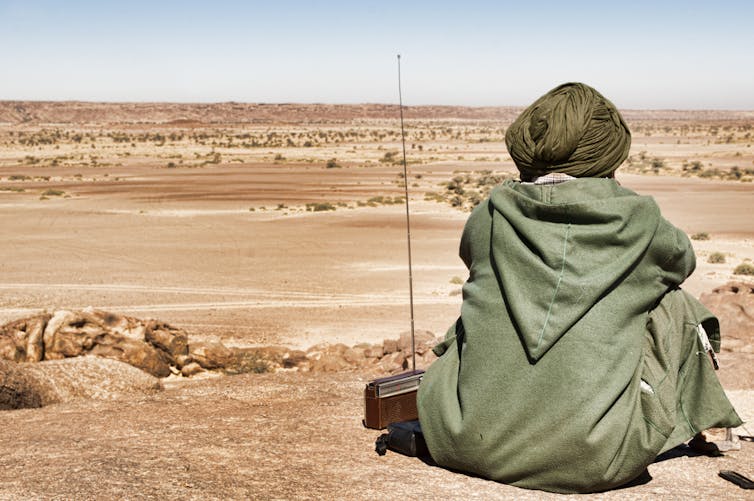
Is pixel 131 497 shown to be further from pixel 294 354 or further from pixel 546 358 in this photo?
pixel 294 354

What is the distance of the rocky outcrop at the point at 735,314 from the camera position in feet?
29.5

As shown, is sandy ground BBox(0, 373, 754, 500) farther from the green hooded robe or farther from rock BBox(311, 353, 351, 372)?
rock BBox(311, 353, 351, 372)

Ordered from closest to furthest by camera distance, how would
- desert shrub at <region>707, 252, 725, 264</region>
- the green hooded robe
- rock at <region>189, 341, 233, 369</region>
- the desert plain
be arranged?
1. the green hooded robe
2. the desert plain
3. rock at <region>189, 341, 233, 369</region>
4. desert shrub at <region>707, 252, 725, 264</region>

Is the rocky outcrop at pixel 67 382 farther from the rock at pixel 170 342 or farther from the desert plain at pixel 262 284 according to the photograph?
the rock at pixel 170 342

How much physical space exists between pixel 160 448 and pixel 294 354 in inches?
219

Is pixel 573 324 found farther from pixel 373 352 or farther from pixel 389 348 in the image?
pixel 389 348

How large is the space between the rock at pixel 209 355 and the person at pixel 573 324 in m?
6.47

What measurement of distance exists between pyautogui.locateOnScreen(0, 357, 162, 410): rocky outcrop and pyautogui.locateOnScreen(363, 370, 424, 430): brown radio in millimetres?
2945

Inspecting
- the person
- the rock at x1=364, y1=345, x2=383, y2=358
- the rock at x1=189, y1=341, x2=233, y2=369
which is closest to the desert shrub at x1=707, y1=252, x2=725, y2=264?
the rock at x1=364, y1=345, x2=383, y2=358

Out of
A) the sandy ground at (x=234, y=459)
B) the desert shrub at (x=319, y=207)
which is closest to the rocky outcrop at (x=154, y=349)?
the sandy ground at (x=234, y=459)

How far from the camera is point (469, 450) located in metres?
4.01

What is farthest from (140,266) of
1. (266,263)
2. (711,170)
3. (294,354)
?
(711,170)

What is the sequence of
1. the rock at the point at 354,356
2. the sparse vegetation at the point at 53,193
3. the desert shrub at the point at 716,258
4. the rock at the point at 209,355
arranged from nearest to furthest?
the rock at the point at 354,356 → the rock at the point at 209,355 → the desert shrub at the point at 716,258 → the sparse vegetation at the point at 53,193

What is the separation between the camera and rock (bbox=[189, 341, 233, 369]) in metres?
10.2
